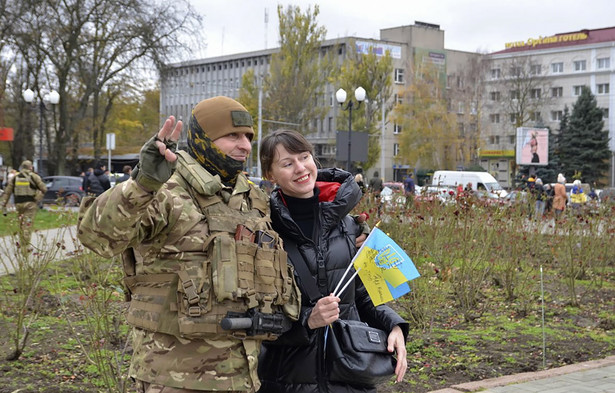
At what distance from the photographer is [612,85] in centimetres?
7819

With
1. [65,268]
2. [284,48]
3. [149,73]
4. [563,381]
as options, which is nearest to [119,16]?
[149,73]

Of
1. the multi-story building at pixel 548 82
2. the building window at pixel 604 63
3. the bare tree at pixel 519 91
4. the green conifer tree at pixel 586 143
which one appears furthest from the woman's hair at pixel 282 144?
the building window at pixel 604 63

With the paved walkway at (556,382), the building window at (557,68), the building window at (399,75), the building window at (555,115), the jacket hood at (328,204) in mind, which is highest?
the building window at (557,68)

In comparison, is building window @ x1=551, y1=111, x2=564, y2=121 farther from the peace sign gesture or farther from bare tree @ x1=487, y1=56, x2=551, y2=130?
the peace sign gesture

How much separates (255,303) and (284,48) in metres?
49.2

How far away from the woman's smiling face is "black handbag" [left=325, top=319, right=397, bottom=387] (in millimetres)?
553

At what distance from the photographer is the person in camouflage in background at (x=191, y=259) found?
94.6 inches

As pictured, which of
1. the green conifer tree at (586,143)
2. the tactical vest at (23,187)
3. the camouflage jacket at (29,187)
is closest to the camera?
the tactical vest at (23,187)

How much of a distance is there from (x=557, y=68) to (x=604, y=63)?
16.4 feet

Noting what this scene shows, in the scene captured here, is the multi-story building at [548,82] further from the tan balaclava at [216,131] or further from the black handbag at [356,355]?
the tan balaclava at [216,131]

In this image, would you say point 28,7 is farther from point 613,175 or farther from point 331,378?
point 613,175

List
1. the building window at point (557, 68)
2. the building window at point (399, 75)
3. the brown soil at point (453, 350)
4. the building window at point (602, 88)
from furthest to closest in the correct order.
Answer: the building window at point (557, 68) → the building window at point (399, 75) → the building window at point (602, 88) → the brown soil at point (453, 350)

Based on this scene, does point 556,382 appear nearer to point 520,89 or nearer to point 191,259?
point 191,259

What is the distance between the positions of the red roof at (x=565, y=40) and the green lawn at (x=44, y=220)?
228 feet
